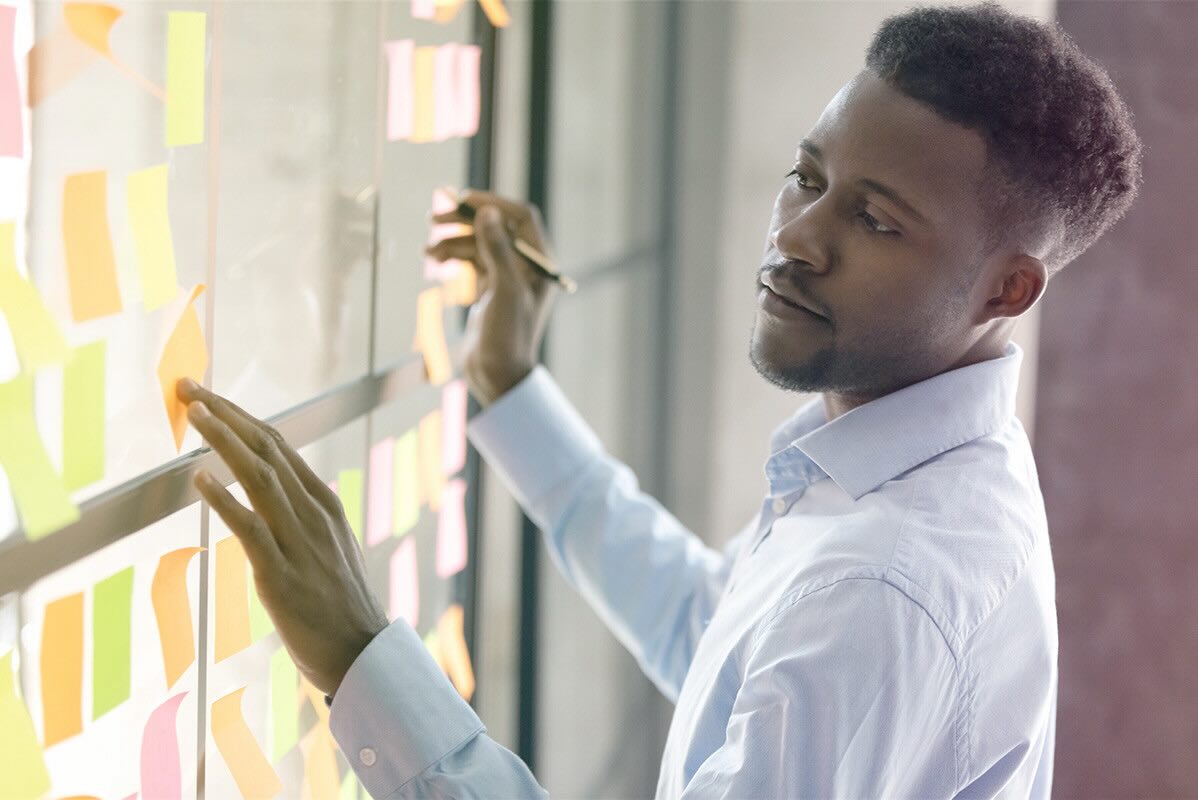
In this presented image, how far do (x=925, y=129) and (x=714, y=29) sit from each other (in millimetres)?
1100

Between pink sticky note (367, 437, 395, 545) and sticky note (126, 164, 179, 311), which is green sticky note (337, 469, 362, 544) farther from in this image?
sticky note (126, 164, 179, 311)

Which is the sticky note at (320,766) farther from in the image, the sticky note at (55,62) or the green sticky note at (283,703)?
the sticky note at (55,62)

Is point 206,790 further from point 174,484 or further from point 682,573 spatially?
point 682,573

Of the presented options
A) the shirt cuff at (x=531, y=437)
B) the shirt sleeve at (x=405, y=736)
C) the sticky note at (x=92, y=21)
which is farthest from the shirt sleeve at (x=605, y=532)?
the sticky note at (x=92, y=21)

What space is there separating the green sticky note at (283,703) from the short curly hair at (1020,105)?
63 cm

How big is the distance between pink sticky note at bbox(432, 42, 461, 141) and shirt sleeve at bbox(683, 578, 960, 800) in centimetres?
68

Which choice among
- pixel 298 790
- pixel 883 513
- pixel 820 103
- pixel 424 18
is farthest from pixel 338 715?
pixel 820 103

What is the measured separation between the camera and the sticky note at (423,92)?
47.7 inches

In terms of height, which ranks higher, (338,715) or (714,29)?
(714,29)

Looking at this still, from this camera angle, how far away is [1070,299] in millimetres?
2105

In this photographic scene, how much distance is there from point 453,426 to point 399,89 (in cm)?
42

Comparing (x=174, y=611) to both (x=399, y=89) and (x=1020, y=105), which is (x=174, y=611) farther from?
(x=1020, y=105)

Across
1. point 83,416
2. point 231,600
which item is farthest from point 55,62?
point 231,600

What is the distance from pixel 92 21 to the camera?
69 centimetres
